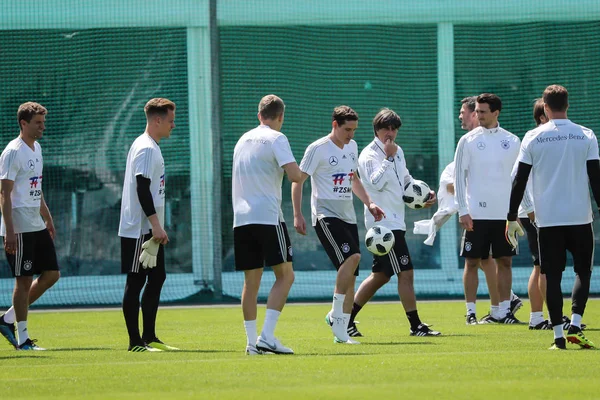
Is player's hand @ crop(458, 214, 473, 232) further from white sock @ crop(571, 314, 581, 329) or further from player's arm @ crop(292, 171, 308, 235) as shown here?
white sock @ crop(571, 314, 581, 329)

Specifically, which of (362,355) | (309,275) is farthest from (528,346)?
(309,275)

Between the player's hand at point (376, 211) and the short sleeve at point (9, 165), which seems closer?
the short sleeve at point (9, 165)

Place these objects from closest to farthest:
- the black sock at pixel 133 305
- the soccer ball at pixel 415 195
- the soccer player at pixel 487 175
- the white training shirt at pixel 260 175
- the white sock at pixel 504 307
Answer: the white training shirt at pixel 260 175, the black sock at pixel 133 305, the soccer ball at pixel 415 195, the soccer player at pixel 487 175, the white sock at pixel 504 307

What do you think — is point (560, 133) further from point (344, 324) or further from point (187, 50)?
point (187, 50)

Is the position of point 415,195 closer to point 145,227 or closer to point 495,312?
point 495,312

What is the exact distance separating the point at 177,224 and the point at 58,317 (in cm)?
354

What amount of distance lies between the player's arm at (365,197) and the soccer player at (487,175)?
1.55 meters

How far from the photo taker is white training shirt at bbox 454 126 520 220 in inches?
443

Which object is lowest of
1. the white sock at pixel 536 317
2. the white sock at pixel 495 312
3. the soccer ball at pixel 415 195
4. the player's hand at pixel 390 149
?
the white sock at pixel 495 312

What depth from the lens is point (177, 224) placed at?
56.7ft

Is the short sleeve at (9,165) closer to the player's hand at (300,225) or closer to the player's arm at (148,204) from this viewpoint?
the player's arm at (148,204)

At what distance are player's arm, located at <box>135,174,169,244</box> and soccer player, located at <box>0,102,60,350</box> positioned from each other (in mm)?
1434

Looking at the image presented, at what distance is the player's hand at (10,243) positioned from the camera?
9545 millimetres

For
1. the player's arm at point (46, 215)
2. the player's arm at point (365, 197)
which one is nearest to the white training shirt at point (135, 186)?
the player's arm at point (46, 215)
